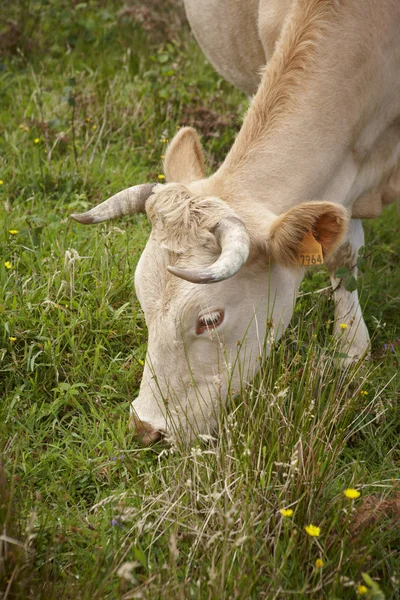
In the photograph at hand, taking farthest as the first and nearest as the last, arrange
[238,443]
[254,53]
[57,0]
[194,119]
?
[57,0] → [194,119] → [254,53] → [238,443]

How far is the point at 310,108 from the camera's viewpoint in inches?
153

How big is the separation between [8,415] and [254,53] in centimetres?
352

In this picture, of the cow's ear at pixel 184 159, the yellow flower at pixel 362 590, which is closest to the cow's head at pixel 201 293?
the cow's ear at pixel 184 159

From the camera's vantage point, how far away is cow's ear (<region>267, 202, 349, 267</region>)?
3.46m

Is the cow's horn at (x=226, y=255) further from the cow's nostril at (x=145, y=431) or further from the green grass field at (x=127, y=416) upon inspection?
the cow's nostril at (x=145, y=431)

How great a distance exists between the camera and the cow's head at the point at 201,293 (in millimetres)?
3484

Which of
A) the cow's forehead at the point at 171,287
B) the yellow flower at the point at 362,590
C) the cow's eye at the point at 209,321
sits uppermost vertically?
the cow's forehead at the point at 171,287

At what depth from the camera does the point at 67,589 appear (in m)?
2.69

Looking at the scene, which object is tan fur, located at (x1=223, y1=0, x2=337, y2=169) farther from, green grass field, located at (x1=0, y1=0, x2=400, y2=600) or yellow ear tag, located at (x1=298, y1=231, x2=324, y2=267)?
green grass field, located at (x1=0, y1=0, x2=400, y2=600)

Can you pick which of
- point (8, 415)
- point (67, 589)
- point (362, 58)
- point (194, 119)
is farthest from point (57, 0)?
point (67, 589)

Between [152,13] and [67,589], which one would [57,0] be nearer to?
[152,13]

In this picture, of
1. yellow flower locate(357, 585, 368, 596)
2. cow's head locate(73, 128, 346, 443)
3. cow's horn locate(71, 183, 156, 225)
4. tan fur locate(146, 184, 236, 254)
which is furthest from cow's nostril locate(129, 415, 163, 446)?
yellow flower locate(357, 585, 368, 596)

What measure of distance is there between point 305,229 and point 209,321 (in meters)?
0.62

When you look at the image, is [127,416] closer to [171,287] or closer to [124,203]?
[171,287]
